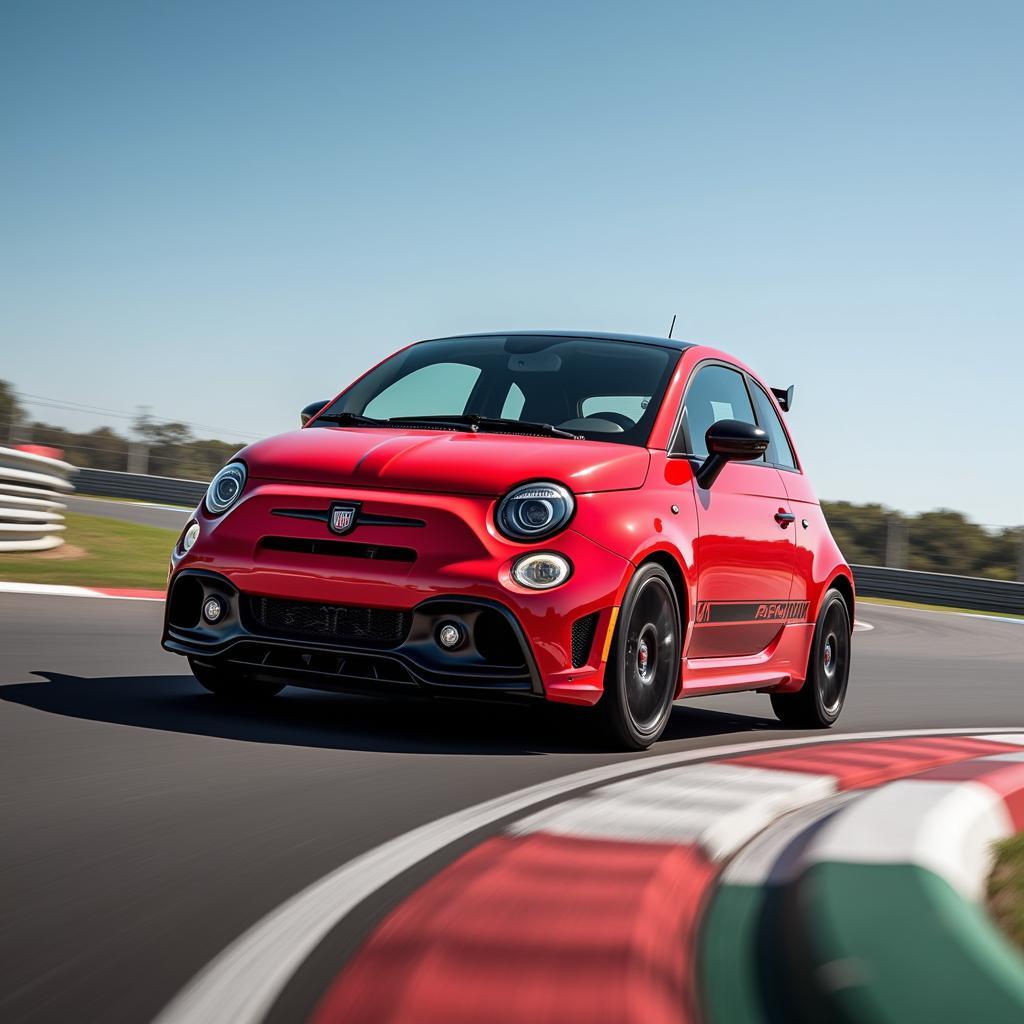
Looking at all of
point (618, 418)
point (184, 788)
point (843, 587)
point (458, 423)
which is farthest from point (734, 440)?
point (184, 788)

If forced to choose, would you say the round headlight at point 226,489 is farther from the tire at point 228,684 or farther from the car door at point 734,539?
the car door at point 734,539

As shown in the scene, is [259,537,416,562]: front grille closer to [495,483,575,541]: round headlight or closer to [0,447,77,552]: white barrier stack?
[495,483,575,541]: round headlight

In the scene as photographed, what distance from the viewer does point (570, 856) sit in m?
3.85

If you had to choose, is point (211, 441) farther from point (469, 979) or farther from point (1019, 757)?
point (469, 979)

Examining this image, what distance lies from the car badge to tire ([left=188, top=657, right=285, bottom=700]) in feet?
3.39

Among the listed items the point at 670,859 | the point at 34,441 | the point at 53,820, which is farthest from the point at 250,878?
the point at 34,441

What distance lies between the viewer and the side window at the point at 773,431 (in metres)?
7.63

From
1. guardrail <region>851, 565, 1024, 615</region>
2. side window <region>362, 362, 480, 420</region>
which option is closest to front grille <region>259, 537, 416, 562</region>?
side window <region>362, 362, 480, 420</region>

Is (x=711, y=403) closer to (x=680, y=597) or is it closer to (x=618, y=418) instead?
(x=618, y=418)

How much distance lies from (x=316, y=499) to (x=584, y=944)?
296 centimetres

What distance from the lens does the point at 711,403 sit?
277 inches

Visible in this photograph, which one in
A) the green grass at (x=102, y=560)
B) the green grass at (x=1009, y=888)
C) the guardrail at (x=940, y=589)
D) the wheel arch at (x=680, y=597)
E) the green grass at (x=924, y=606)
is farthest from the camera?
the guardrail at (x=940, y=589)

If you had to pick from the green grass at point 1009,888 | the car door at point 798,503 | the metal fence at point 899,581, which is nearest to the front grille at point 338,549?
the green grass at point 1009,888

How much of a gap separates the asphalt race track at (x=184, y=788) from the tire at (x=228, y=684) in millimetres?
86
